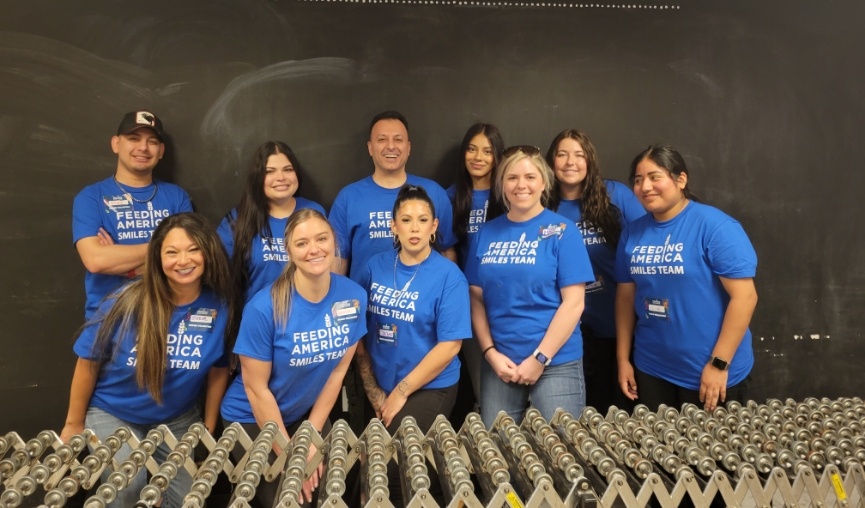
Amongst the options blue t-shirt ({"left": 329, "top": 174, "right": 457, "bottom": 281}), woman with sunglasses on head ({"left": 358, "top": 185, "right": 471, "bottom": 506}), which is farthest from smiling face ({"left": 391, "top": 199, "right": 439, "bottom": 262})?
blue t-shirt ({"left": 329, "top": 174, "right": 457, "bottom": 281})

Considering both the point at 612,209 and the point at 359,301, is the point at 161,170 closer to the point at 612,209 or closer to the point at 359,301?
the point at 359,301

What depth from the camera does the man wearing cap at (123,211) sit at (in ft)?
8.25

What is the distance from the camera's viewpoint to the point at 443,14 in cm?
294

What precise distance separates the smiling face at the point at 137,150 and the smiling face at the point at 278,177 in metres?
0.57

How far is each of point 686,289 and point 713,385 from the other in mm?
377

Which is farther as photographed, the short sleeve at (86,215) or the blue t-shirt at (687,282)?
the short sleeve at (86,215)

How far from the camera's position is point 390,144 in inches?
104

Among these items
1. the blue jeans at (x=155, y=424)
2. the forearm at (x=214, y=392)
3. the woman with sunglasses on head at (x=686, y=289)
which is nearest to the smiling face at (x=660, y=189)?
the woman with sunglasses on head at (x=686, y=289)

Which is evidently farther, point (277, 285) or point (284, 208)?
point (284, 208)

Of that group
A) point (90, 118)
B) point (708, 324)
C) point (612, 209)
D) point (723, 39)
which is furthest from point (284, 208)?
point (723, 39)

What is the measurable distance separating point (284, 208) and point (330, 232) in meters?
0.56

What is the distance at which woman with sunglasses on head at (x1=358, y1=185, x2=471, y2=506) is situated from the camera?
217 centimetres

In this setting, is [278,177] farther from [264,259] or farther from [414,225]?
[414,225]

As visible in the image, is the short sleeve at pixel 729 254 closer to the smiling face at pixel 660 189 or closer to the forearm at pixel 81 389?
the smiling face at pixel 660 189
